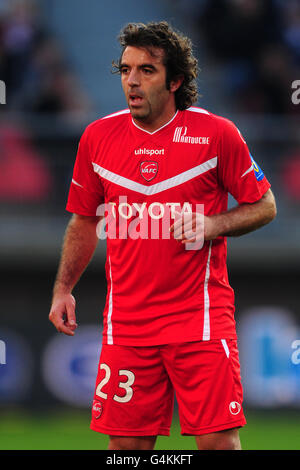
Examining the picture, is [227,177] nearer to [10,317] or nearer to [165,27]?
[165,27]

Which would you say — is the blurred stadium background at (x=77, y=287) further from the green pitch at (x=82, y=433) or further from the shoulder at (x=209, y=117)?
the shoulder at (x=209, y=117)

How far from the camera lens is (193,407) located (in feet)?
14.4

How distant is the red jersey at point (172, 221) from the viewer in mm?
4465

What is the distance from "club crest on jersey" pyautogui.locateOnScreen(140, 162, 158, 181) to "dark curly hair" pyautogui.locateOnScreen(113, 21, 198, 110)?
383mm

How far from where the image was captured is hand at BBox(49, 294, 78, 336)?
4.66 meters

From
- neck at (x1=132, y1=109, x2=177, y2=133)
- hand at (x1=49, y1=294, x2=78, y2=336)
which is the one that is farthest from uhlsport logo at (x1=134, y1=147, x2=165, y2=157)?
hand at (x1=49, y1=294, x2=78, y2=336)

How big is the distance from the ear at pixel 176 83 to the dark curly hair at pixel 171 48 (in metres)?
0.01

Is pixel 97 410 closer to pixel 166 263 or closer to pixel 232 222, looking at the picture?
pixel 166 263

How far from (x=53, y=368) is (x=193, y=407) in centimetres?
455

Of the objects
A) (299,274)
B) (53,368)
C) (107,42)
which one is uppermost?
(107,42)

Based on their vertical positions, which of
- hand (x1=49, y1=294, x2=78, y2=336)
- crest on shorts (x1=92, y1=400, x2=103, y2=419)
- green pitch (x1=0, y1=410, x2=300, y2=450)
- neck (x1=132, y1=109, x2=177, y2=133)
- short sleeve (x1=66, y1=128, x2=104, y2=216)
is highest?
neck (x1=132, y1=109, x2=177, y2=133)

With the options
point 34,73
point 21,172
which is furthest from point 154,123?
point 34,73

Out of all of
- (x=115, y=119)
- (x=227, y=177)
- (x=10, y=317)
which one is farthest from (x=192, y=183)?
(x=10, y=317)

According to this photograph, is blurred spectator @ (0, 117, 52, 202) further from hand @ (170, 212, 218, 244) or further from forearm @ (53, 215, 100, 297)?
hand @ (170, 212, 218, 244)
